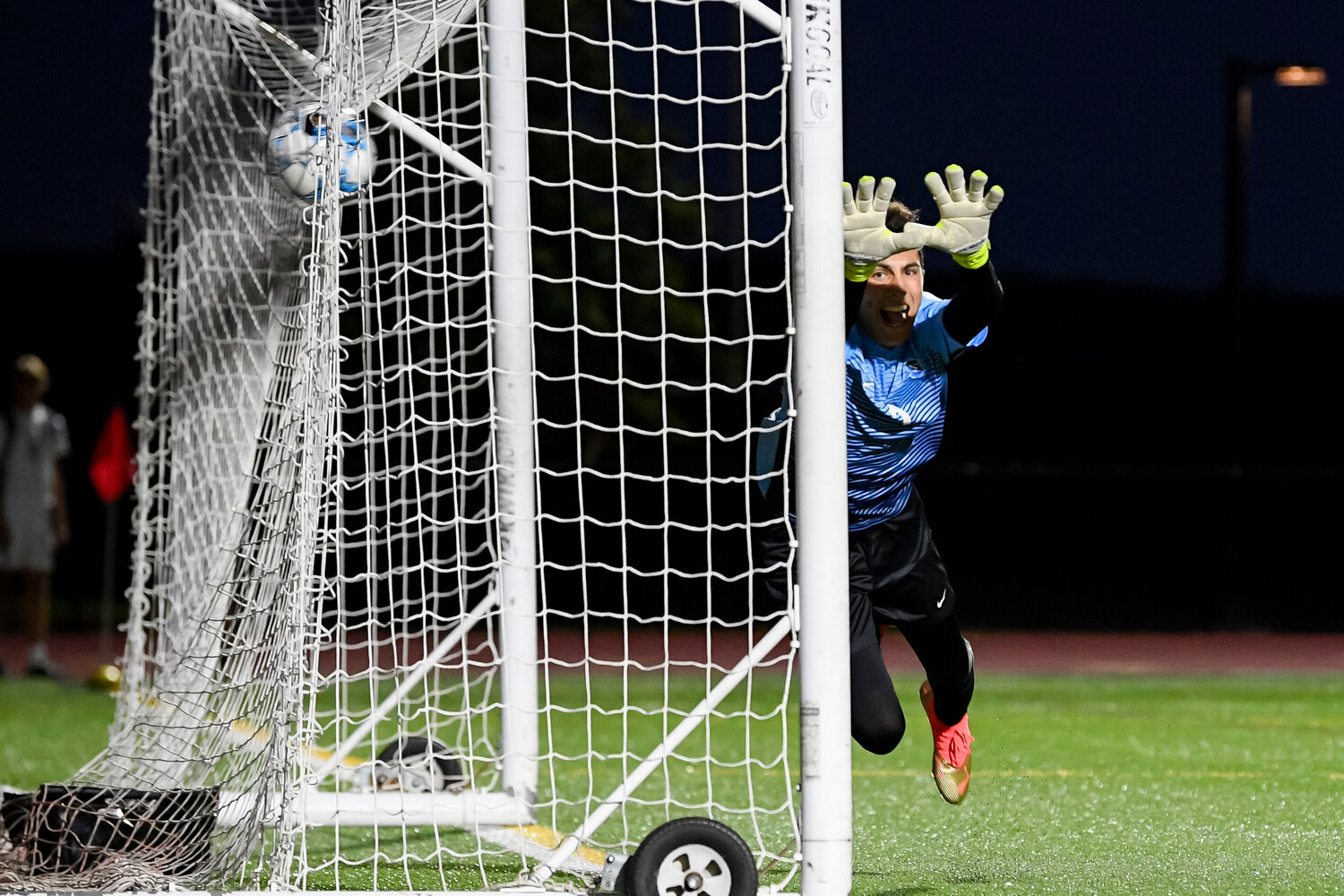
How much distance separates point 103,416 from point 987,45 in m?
10.7

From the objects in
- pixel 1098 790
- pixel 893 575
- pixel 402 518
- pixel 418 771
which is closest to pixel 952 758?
pixel 893 575

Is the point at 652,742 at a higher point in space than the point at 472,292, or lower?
lower

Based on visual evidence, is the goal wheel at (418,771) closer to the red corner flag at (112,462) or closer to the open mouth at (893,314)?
the open mouth at (893,314)

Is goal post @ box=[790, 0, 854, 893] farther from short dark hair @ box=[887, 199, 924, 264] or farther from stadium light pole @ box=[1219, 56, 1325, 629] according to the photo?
stadium light pole @ box=[1219, 56, 1325, 629]

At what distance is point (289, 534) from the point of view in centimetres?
408

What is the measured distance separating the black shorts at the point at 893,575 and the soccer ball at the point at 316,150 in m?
1.53

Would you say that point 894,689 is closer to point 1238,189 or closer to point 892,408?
point 892,408

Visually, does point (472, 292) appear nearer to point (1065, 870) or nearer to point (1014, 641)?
point (1014, 641)

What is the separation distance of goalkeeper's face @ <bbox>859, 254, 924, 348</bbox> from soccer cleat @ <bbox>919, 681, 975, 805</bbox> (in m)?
1.16

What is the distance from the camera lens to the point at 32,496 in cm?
1096

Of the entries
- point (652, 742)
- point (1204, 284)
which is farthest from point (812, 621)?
point (1204, 284)

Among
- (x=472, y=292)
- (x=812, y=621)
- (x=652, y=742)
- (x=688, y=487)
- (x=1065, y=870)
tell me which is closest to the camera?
(x=812, y=621)

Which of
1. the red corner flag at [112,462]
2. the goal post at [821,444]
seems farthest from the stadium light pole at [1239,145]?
the goal post at [821,444]

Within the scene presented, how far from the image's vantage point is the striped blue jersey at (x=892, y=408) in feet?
14.8
